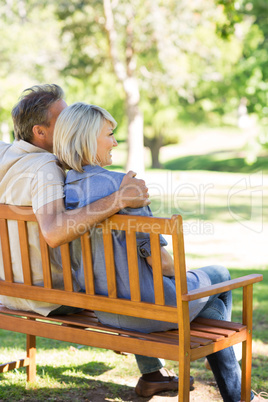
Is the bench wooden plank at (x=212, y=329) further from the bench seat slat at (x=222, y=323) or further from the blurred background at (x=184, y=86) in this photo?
the blurred background at (x=184, y=86)

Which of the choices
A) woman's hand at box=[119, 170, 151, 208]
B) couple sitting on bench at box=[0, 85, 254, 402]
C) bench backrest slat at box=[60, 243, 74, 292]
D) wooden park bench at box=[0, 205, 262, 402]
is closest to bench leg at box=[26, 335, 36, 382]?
wooden park bench at box=[0, 205, 262, 402]

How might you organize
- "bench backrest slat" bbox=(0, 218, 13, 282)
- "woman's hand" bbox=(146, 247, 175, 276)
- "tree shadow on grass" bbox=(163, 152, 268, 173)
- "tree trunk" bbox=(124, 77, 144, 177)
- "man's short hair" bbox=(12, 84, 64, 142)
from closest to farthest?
"woman's hand" bbox=(146, 247, 175, 276)
"bench backrest slat" bbox=(0, 218, 13, 282)
"man's short hair" bbox=(12, 84, 64, 142)
"tree trunk" bbox=(124, 77, 144, 177)
"tree shadow on grass" bbox=(163, 152, 268, 173)

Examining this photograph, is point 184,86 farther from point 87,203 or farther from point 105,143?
point 87,203

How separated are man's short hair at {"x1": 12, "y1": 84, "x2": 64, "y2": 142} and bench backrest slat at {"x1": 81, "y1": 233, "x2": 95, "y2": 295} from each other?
0.78 m

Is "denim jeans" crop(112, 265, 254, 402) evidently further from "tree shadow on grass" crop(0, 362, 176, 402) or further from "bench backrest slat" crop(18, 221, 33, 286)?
"bench backrest slat" crop(18, 221, 33, 286)

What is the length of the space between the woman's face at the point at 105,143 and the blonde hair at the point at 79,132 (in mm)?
34

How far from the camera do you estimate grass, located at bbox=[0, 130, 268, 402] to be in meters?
3.47

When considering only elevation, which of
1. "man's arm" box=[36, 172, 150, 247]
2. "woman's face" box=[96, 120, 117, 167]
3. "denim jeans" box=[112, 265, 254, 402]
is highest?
"woman's face" box=[96, 120, 117, 167]

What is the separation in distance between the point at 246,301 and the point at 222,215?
416 inches

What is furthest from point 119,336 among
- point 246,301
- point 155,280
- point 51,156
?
point 51,156

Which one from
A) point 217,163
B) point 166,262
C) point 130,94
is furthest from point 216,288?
point 217,163

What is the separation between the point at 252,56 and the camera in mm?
24219

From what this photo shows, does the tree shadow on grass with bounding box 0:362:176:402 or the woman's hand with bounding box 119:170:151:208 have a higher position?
the woman's hand with bounding box 119:170:151:208

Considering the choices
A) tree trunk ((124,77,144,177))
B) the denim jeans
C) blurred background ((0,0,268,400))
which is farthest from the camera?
tree trunk ((124,77,144,177))
